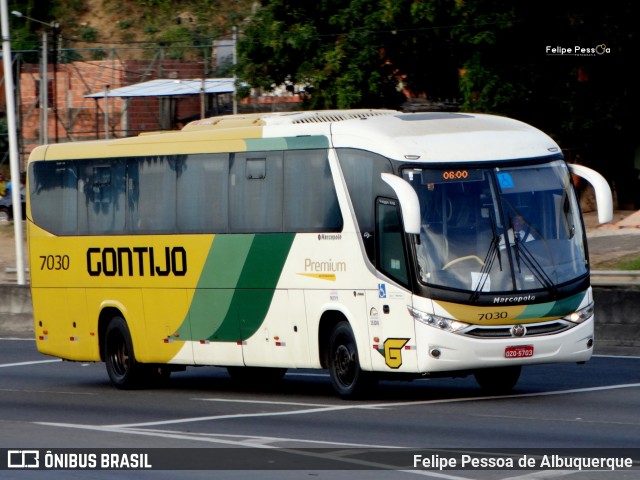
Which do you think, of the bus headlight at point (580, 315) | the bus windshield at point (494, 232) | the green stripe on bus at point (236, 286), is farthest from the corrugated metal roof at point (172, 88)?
the bus headlight at point (580, 315)

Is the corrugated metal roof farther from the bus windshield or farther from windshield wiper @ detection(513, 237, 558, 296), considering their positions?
windshield wiper @ detection(513, 237, 558, 296)

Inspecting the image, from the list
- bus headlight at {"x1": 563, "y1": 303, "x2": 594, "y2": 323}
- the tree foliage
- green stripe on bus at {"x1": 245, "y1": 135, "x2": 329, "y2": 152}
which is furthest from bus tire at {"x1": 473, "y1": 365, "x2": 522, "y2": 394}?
the tree foliage

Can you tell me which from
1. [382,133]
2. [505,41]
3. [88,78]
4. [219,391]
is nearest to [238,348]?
[219,391]

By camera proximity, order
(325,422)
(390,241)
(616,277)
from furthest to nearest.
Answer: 1. (616,277)
2. (390,241)
3. (325,422)

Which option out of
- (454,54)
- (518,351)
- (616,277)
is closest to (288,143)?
(518,351)

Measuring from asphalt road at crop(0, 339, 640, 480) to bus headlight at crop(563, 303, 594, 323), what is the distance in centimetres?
82

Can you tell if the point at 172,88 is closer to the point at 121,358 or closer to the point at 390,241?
the point at 121,358

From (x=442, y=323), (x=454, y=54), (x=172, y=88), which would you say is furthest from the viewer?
(x=172, y=88)

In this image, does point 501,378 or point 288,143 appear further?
point 288,143

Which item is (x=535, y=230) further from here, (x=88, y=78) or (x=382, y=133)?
(x=88, y=78)

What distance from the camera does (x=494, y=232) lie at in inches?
587

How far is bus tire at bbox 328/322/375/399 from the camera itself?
50.8ft

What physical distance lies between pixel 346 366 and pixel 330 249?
1318 mm

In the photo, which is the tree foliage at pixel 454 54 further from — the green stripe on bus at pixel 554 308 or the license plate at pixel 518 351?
the license plate at pixel 518 351
